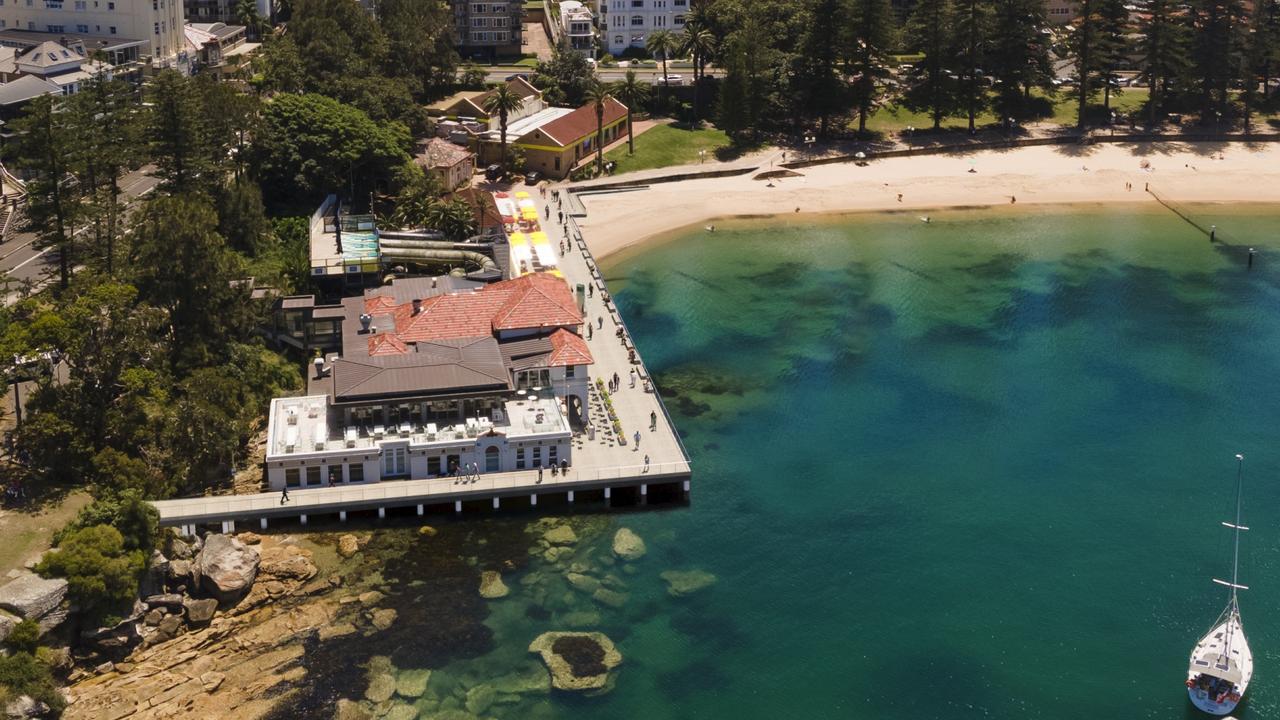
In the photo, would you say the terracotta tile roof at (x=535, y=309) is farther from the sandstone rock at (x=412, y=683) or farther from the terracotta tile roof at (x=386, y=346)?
the sandstone rock at (x=412, y=683)

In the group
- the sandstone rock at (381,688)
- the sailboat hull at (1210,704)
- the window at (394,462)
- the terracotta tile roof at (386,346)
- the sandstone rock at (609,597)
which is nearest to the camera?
the sailboat hull at (1210,704)

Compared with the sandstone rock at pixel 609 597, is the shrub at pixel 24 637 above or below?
above

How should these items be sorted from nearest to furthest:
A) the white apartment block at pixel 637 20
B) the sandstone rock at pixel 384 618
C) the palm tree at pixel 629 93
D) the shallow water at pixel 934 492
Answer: the shallow water at pixel 934 492
the sandstone rock at pixel 384 618
the palm tree at pixel 629 93
the white apartment block at pixel 637 20

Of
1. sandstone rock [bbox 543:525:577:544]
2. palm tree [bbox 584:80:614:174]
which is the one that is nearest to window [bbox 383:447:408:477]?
sandstone rock [bbox 543:525:577:544]

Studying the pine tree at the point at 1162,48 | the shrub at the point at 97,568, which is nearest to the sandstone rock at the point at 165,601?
the shrub at the point at 97,568

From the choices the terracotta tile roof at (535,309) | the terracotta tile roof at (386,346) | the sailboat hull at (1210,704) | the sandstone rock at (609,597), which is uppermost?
the terracotta tile roof at (535,309)

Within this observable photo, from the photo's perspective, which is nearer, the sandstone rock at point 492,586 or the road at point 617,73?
the sandstone rock at point 492,586
